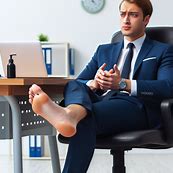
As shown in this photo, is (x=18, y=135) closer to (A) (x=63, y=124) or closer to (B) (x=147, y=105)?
(A) (x=63, y=124)

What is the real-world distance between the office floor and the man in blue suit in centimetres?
180

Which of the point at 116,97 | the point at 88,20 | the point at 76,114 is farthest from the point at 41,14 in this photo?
the point at 76,114

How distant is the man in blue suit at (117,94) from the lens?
1.79 metres

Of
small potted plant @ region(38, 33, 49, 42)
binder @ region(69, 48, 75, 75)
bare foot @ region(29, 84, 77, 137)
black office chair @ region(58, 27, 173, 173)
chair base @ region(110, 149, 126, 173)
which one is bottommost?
binder @ region(69, 48, 75, 75)

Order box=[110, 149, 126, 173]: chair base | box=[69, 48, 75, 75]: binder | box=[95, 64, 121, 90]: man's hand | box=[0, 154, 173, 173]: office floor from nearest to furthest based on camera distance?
box=[95, 64, 121, 90]: man's hand, box=[110, 149, 126, 173]: chair base, box=[0, 154, 173, 173]: office floor, box=[69, 48, 75, 75]: binder

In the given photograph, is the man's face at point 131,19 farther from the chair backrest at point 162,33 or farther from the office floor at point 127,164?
the office floor at point 127,164

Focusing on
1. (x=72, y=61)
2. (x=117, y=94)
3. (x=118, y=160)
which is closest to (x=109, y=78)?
(x=117, y=94)

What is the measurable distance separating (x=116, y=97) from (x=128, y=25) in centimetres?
41

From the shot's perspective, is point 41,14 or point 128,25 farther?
point 41,14

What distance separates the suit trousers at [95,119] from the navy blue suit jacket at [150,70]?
Result: 0.18 ft

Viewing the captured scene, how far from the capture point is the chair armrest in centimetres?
199

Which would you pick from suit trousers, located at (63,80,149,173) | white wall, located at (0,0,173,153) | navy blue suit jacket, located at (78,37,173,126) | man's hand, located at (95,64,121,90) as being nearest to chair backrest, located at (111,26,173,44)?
navy blue suit jacket, located at (78,37,173,126)

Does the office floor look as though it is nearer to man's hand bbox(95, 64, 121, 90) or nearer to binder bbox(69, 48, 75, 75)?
binder bbox(69, 48, 75, 75)

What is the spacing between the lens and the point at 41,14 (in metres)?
5.29
